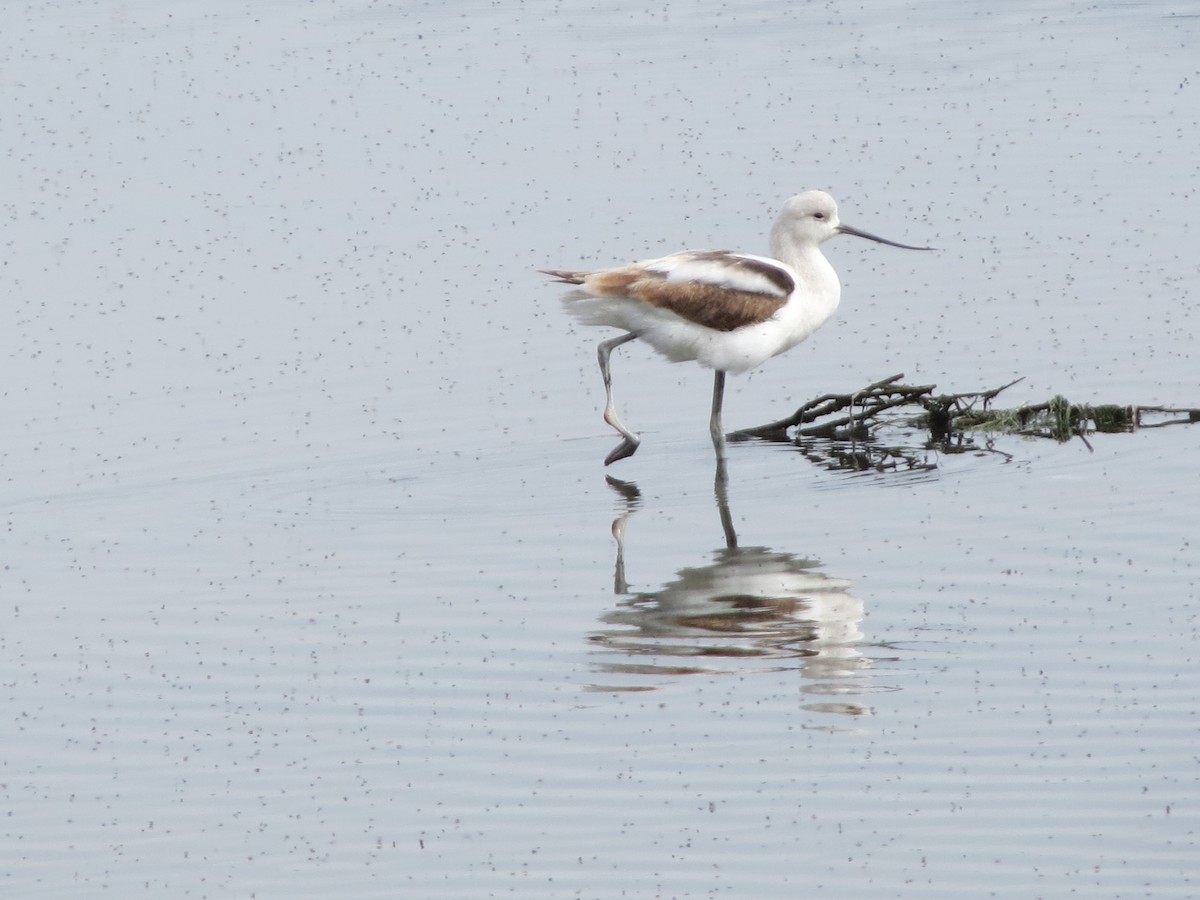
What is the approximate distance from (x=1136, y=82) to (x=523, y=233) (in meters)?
9.76

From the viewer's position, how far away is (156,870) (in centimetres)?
936

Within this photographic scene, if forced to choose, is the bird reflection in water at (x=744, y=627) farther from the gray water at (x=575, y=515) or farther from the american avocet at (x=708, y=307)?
the american avocet at (x=708, y=307)

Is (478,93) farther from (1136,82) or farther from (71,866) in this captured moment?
(71,866)

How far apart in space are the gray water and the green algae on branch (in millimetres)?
220

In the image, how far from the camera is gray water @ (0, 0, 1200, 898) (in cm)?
956

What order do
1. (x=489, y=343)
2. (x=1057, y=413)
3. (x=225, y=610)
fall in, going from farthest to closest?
(x=489, y=343), (x=1057, y=413), (x=225, y=610)

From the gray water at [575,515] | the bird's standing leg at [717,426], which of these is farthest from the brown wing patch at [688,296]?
the gray water at [575,515]

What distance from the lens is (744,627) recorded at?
12117mm

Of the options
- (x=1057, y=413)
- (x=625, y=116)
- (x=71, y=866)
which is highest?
(x=625, y=116)

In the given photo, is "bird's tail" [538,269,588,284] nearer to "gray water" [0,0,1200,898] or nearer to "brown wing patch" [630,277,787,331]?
"brown wing patch" [630,277,787,331]

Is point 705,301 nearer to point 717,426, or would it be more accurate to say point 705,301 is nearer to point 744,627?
point 717,426

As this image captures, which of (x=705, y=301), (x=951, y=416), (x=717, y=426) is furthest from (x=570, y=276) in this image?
(x=951, y=416)

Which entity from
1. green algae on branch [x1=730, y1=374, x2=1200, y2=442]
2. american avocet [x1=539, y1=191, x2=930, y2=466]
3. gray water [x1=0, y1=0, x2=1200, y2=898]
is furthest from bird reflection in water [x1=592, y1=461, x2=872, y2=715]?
green algae on branch [x1=730, y1=374, x2=1200, y2=442]

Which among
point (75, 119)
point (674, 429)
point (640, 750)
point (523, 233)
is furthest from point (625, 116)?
point (640, 750)
